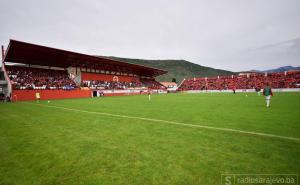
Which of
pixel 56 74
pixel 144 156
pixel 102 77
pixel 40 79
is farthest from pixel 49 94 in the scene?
pixel 144 156

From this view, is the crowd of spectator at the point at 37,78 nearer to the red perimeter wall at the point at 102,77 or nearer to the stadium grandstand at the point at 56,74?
the stadium grandstand at the point at 56,74

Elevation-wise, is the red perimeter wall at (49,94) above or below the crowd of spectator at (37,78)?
below

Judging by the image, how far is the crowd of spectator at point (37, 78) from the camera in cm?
2995

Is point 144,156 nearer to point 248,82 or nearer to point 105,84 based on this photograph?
point 105,84

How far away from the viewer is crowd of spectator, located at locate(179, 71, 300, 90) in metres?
47.7

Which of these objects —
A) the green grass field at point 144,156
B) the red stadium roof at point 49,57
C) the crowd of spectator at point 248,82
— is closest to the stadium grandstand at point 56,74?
the red stadium roof at point 49,57

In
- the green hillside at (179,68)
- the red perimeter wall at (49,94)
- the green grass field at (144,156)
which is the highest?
the green hillside at (179,68)

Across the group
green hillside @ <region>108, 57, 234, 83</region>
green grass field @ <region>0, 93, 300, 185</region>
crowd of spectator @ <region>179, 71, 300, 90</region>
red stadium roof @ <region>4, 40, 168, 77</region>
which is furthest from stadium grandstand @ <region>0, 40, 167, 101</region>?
green hillside @ <region>108, 57, 234, 83</region>

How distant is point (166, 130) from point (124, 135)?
1.69m

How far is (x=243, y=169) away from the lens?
A: 11.2 feet

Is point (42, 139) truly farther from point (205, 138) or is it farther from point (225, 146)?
point (225, 146)

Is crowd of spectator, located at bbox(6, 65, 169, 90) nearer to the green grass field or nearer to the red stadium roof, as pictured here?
Answer: the red stadium roof

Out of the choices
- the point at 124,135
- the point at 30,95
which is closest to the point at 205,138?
the point at 124,135

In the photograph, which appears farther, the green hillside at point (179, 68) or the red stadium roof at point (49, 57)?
the green hillside at point (179, 68)
